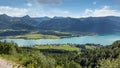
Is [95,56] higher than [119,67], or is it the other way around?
[119,67]

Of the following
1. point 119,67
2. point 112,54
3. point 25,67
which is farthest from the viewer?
point 112,54

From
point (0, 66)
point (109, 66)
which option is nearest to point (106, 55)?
point (109, 66)

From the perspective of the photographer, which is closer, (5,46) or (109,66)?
(109,66)

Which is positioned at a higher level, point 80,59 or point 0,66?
point 0,66

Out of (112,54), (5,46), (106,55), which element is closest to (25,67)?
(5,46)

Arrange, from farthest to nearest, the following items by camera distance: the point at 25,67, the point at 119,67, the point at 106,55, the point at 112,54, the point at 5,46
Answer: the point at 106,55, the point at 112,54, the point at 5,46, the point at 119,67, the point at 25,67

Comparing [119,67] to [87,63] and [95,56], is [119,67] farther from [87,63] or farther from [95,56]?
[95,56]

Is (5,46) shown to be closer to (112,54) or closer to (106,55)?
(112,54)

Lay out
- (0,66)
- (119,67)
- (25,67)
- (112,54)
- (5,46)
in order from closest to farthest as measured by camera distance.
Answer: (0,66)
(25,67)
(119,67)
(5,46)
(112,54)

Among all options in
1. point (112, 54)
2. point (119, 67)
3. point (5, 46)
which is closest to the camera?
point (119, 67)
